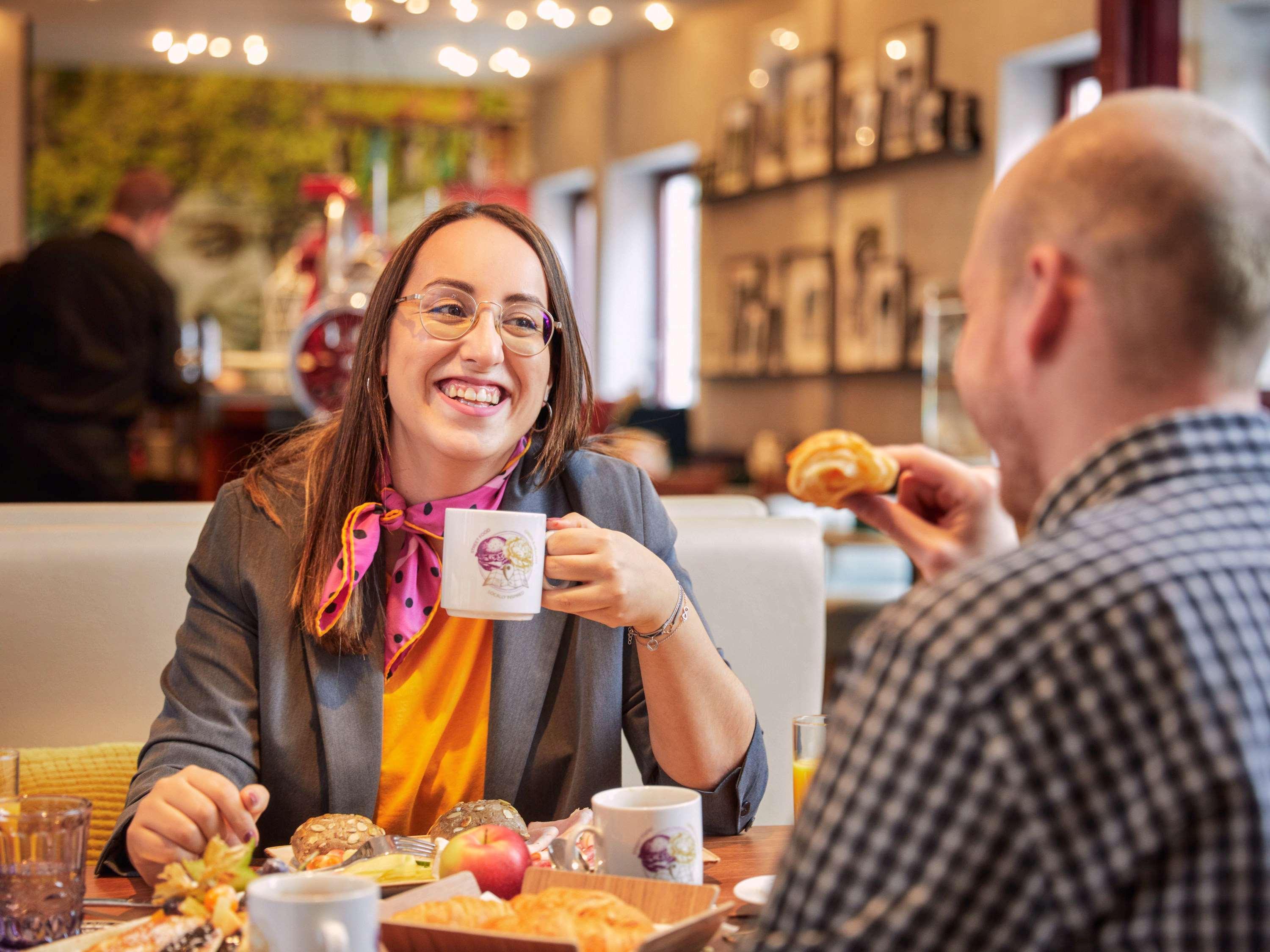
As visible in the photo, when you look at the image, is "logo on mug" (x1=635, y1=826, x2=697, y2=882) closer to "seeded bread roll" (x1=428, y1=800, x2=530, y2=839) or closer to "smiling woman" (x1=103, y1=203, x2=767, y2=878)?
"seeded bread roll" (x1=428, y1=800, x2=530, y2=839)

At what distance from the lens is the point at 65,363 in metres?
4.43

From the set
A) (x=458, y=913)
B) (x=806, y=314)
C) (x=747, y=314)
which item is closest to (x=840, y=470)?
(x=458, y=913)

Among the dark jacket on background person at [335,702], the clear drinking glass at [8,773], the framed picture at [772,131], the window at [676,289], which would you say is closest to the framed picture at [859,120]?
the framed picture at [772,131]

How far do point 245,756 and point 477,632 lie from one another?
0.96 ft

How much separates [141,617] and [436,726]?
588 millimetres

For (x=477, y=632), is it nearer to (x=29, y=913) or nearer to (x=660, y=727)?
(x=660, y=727)

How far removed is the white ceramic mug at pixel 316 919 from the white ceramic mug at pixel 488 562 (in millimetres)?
381

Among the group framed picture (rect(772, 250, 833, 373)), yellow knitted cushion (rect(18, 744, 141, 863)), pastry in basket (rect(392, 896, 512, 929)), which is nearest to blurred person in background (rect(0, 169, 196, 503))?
yellow knitted cushion (rect(18, 744, 141, 863))

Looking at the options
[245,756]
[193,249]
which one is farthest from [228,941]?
[193,249]

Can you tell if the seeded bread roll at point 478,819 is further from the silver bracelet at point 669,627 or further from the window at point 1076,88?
the window at point 1076,88

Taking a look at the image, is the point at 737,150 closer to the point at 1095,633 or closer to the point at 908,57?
the point at 908,57

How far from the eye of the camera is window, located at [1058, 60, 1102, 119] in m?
5.47

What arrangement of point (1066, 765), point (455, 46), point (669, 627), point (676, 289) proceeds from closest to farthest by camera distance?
point (1066, 765), point (669, 627), point (455, 46), point (676, 289)

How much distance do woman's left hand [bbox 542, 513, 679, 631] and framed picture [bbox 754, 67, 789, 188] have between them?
19.1 ft
